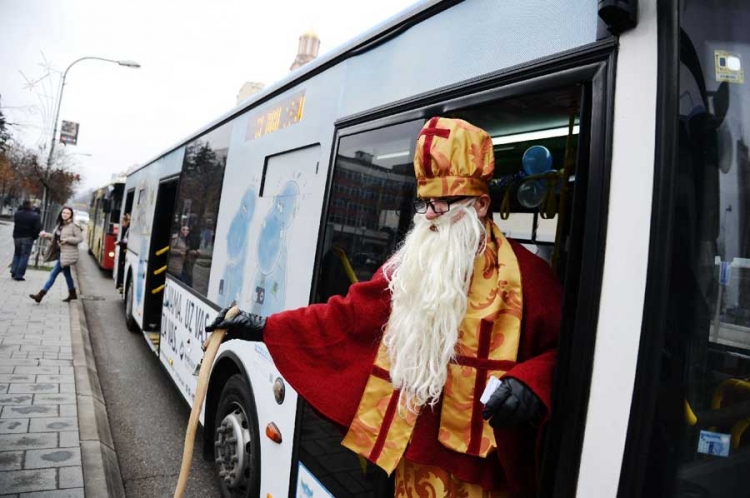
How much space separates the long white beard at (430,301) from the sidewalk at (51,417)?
2445mm

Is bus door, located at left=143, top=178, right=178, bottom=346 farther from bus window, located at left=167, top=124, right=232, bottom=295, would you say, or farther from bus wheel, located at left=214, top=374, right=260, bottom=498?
bus wheel, located at left=214, top=374, right=260, bottom=498

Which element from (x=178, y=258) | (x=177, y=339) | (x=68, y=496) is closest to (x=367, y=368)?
(x=68, y=496)

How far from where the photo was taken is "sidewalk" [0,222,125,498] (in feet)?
10.1

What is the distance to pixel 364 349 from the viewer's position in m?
1.87

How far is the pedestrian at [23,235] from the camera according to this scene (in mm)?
10672

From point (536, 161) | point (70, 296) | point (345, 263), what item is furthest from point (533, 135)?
point (70, 296)

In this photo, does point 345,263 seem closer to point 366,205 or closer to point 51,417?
point 366,205

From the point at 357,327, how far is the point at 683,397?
3.40 feet

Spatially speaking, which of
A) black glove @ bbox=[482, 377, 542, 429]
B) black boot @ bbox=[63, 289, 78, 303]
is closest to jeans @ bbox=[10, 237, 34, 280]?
black boot @ bbox=[63, 289, 78, 303]

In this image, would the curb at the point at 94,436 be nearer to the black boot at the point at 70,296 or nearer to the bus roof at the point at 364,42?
the bus roof at the point at 364,42

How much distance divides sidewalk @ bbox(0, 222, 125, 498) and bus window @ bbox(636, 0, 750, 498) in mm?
3110

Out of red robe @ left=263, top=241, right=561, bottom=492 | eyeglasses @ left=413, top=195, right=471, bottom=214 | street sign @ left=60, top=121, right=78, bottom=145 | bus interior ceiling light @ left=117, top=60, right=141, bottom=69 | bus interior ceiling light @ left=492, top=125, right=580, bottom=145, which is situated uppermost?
bus interior ceiling light @ left=117, top=60, right=141, bottom=69

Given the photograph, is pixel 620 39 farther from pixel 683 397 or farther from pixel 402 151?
pixel 402 151

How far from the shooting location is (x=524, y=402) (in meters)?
1.27
